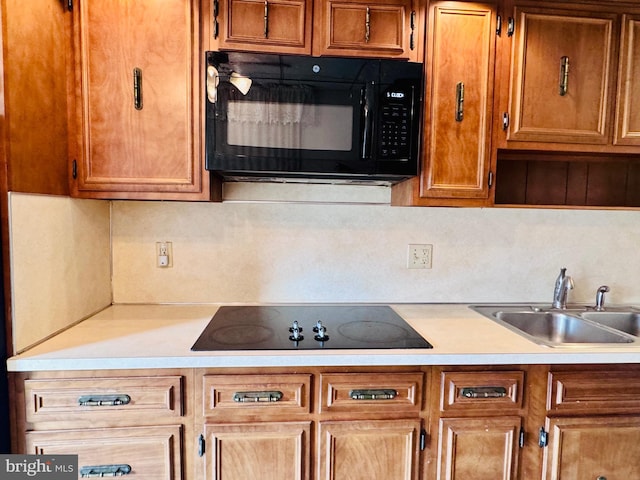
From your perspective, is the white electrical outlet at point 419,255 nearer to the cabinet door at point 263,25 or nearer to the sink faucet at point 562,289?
the sink faucet at point 562,289

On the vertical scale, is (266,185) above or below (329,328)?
above

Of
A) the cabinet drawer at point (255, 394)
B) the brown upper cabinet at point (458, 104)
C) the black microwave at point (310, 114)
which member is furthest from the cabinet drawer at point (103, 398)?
the brown upper cabinet at point (458, 104)

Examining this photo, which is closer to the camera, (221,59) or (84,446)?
(84,446)

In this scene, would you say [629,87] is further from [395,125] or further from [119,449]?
[119,449]

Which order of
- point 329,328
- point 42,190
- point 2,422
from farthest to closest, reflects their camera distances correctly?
point 329,328 < point 42,190 < point 2,422

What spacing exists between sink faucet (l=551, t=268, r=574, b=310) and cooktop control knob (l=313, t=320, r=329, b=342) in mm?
1172

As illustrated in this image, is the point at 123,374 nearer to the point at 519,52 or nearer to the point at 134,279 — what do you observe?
the point at 134,279

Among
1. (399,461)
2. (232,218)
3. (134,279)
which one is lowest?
(399,461)

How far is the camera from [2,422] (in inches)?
42.9

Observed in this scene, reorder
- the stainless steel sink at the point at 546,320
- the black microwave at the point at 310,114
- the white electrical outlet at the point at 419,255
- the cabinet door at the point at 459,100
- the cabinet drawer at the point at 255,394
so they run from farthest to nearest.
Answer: the white electrical outlet at the point at 419,255
the stainless steel sink at the point at 546,320
the cabinet door at the point at 459,100
the black microwave at the point at 310,114
the cabinet drawer at the point at 255,394

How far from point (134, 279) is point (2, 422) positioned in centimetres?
71

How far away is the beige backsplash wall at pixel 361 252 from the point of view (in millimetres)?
1698

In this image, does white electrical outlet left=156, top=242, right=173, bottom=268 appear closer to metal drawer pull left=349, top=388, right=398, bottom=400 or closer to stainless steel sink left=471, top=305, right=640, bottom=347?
metal drawer pull left=349, top=388, right=398, bottom=400

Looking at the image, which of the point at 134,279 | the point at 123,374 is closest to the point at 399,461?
the point at 123,374
